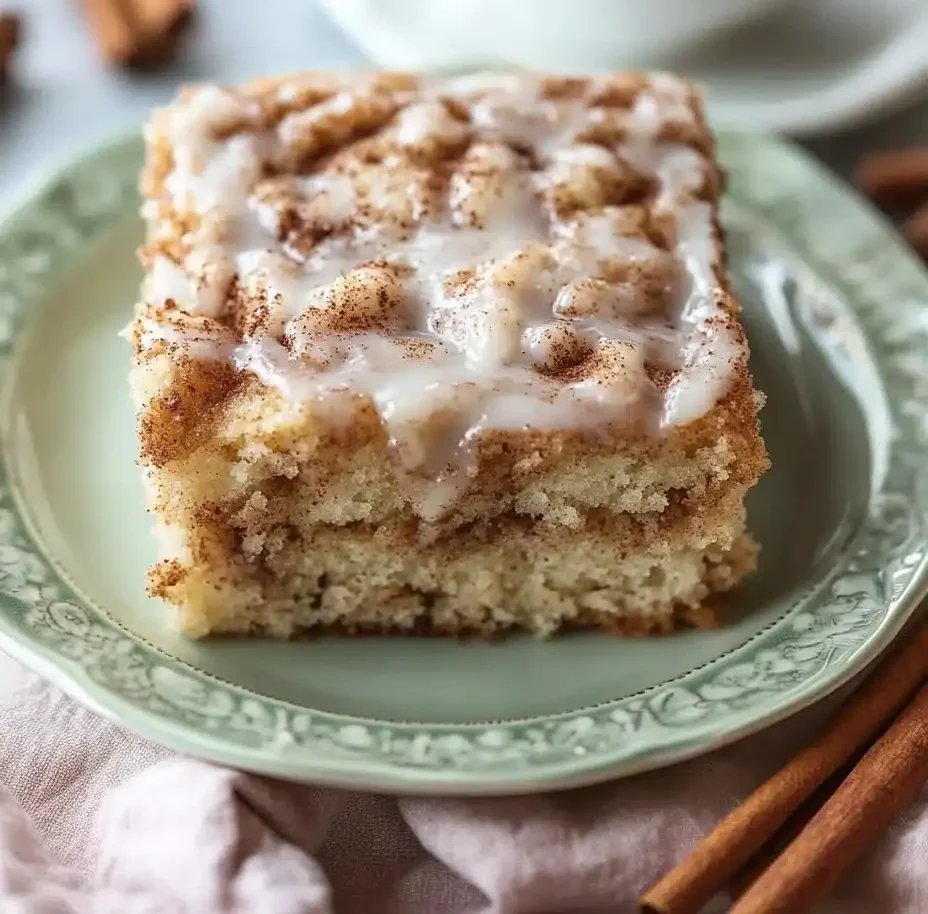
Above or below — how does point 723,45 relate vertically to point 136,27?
below

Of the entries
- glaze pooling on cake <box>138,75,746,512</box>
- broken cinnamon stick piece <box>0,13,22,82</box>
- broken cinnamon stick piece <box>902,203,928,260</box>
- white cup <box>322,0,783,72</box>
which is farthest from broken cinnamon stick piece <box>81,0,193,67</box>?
broken cinnamon stick piece <box>902,203,928,260</box>

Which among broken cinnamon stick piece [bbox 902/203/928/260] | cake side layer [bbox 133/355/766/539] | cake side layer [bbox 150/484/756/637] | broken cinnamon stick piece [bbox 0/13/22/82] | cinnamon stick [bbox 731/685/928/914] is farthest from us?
broken cinnamon stick piece [bbox 0/13/22/82]

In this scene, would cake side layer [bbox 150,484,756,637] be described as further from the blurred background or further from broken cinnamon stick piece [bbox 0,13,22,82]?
broken cinnamon stick piece [bbox 0,13,22,82]

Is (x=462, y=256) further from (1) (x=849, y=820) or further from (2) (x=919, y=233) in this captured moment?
(2) (x=919, y=233)

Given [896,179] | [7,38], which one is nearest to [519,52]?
[896,179]

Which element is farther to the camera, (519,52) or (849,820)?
(519,52)

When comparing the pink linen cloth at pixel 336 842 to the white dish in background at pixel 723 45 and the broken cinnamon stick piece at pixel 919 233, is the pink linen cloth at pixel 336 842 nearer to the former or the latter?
the broken cinnamon stick piece at pixel 919 233
